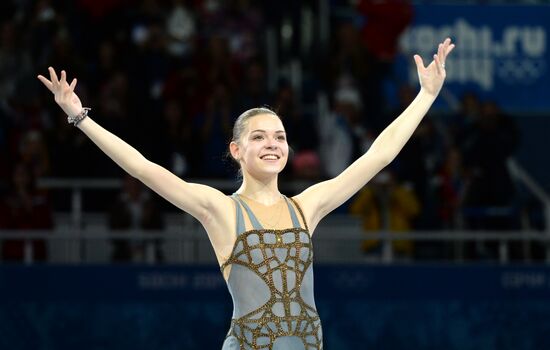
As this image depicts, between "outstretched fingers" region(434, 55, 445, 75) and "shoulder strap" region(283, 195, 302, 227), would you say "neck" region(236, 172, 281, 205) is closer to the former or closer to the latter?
"shoulder strap" region(283, 195, 302, 227)

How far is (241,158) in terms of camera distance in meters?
5.37

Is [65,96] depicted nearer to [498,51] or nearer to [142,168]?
[142,168]

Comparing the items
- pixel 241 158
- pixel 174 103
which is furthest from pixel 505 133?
pixel 241 158

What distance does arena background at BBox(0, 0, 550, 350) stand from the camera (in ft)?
32.7

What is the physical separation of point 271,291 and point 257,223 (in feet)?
0.98

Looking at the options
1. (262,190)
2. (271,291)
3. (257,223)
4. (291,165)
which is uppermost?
(291,165)

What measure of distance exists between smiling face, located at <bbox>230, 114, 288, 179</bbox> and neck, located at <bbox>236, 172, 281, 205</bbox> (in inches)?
1.2

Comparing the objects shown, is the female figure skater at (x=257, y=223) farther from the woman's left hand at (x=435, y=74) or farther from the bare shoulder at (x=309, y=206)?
the woman's left hand at (x=435, y=74)

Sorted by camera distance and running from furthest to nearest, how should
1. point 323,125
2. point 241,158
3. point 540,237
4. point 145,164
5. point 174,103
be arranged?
point 323,125 → point 174,103 → point 540,237 → point 241,158 → point 145,164

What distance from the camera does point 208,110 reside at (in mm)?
11461

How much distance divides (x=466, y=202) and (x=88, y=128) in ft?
22.7

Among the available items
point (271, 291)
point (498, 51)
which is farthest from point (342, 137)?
point (271, 291)

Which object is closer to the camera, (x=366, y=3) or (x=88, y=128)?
(x=88, y=128)

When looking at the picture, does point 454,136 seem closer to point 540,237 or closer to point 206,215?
point 540,237
